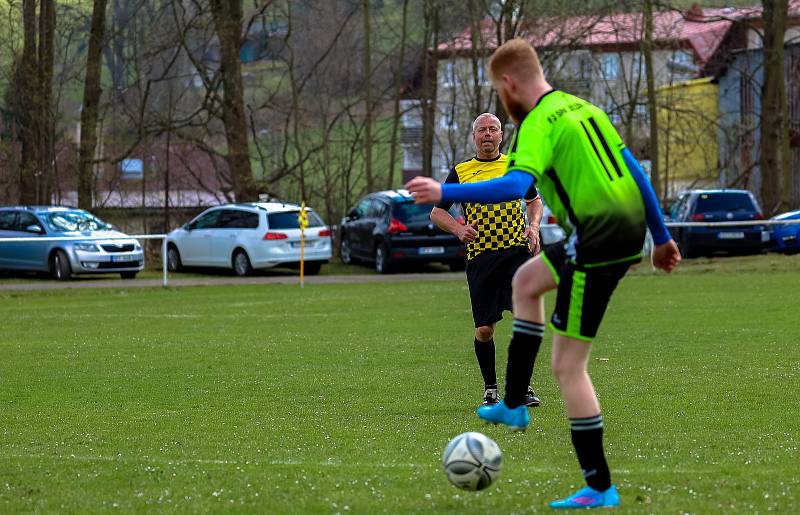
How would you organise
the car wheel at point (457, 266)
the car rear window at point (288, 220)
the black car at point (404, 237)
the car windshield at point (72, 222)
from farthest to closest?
1. the car wheel at point (457, 266)
2. the car rear window at point (288, 220)
3. the black car at point (404, 237)
4. the car windshield at point (72, 222)

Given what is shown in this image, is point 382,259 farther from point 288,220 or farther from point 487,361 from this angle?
point 487,361

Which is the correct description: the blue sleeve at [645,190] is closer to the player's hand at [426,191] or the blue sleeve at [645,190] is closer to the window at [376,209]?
the player's hand at [426,191]

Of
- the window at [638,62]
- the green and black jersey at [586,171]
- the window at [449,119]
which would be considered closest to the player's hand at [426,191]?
the green and black jersey at [586,171]

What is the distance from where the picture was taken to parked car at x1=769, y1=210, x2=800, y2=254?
32312mm

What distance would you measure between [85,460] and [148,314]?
1322 centimetres

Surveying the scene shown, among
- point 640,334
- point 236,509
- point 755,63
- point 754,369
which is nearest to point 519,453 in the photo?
point 236,509

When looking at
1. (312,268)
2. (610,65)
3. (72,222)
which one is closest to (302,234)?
(312,268)

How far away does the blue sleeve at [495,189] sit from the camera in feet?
18.8

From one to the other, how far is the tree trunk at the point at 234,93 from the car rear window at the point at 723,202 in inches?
479

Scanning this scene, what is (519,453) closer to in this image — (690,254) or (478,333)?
(478,333)

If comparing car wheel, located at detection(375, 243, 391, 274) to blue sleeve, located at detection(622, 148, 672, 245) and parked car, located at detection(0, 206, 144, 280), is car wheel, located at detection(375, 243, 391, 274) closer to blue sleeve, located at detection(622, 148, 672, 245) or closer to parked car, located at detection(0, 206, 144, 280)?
parked car, located at detection(0, 206, 144, 280)

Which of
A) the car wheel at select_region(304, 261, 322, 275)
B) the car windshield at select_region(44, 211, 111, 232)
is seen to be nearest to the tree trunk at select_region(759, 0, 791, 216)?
the car wheel at select_region(304, 261, 322, 275)

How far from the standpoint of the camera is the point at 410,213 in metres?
30.6

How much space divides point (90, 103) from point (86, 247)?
9001 mm
